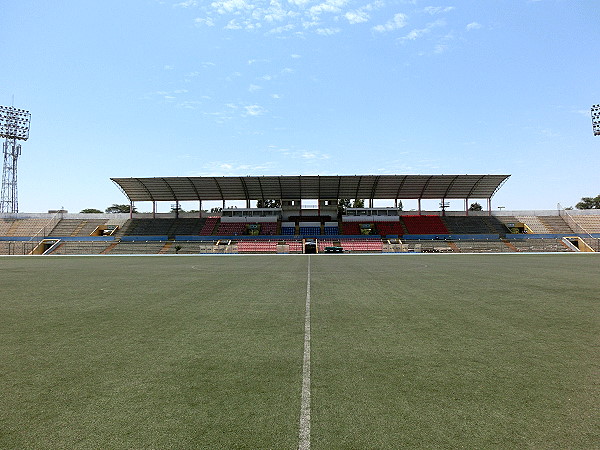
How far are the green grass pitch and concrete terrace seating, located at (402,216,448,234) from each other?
5290cm

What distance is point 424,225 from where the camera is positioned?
63156mm

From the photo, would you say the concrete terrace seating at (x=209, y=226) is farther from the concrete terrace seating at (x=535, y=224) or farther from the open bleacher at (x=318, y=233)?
the concrete terrace seating at (x=535, y=224)

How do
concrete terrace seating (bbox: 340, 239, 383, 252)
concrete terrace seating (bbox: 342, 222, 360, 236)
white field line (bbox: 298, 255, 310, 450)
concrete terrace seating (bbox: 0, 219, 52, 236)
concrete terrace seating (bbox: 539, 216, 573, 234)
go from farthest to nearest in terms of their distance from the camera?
concrete terrace seating (bbox: 342, 222, 360, 236) < concrete terrace seating (bbox: 0, 219, 52, 236) < concrete terrace seating (bbox: 539, 216, 573, 234) < concrete terrace seating (bbox: 340, 239, 383, 252) < white field line (bbox: 298, 255, 310, 450)

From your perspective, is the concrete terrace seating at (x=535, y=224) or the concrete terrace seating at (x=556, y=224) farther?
the concrete terrace seating at (x=535, y=224)

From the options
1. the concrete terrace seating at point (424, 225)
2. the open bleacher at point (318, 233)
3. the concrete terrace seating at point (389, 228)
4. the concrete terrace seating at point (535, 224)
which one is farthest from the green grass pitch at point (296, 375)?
the concrete terrace seating at point (535, 224)

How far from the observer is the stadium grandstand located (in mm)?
55031

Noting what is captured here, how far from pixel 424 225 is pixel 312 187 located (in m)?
21.3

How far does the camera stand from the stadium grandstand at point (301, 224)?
181 ft

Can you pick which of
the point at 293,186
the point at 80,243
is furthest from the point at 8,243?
the point at 293,186

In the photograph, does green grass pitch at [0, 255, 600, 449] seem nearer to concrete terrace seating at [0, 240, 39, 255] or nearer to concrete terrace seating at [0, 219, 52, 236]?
concrete terrace seating at [0, 240, 39, 255]

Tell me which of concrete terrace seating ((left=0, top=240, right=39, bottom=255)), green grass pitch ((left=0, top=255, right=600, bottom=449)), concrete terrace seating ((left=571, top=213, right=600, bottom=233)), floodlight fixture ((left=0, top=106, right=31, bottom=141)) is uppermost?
floodlight fixture ((left=0, top=106, right=31, bottom=141))

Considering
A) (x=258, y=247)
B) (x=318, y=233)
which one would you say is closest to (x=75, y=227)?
(x=258, y=247)

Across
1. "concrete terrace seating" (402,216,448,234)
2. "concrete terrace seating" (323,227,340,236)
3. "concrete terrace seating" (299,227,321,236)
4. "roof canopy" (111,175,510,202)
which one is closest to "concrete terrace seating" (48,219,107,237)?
"roof canopy" (111,175,510,202)

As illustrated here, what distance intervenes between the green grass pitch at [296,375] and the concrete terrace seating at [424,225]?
52.9 m
